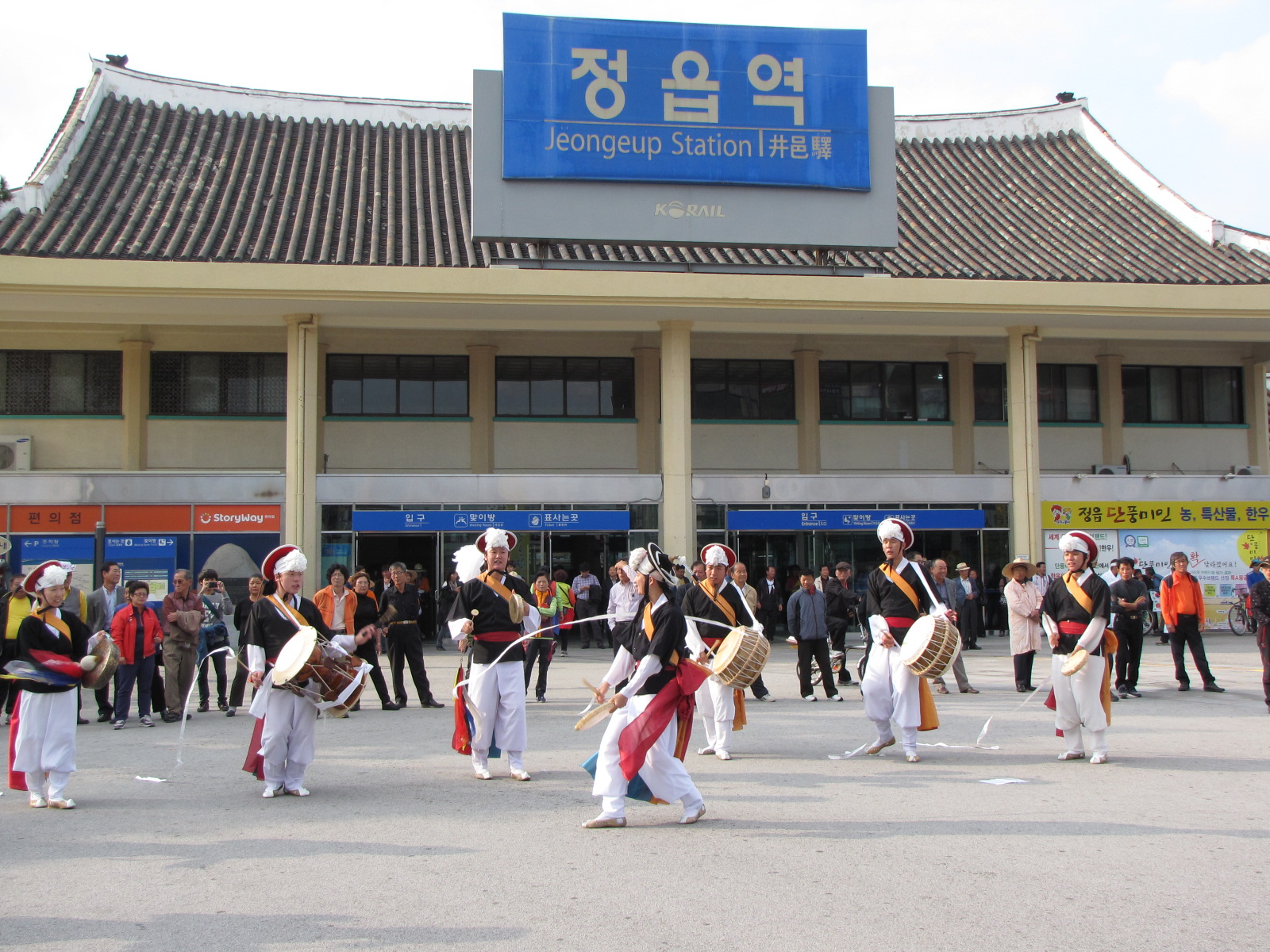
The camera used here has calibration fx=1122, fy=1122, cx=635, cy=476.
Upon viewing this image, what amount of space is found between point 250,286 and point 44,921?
15.4 metres

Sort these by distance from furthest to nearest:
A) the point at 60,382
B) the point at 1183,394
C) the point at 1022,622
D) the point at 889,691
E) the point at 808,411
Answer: the point at 1183,394 → the point at 808,411 → the point at 60,382 → the point at 1022,622 → the point at 889,691

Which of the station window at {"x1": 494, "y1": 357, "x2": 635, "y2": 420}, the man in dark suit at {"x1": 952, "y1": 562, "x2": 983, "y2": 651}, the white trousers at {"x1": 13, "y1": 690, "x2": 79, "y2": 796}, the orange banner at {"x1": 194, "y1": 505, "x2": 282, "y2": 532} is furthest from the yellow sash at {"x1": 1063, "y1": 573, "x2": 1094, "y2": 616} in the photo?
the orange banner at {"x1": 194, "y1": 505, "x2": 282, "y2": 532}

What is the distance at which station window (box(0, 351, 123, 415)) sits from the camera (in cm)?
2178

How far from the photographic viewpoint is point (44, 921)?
512cm

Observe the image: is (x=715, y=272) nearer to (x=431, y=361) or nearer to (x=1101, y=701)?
(x=431, y=361)

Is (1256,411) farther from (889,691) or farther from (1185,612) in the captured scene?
(889,691)

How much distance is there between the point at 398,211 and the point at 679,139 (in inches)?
235

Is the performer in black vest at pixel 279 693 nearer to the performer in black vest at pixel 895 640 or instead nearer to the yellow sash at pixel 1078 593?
the performer in black vest at pixel 895 640

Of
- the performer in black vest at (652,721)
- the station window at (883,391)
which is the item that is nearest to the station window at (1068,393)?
the station window at (883,391)

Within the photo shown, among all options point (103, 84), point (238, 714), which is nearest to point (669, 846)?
point (238, 714)

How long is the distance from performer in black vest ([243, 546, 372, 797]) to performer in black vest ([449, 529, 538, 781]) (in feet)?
3.04

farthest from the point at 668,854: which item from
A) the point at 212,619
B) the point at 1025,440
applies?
the point at 1025,440

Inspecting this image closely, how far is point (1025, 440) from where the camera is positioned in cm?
2200

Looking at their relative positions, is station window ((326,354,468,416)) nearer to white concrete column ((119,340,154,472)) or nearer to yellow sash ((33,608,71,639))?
white concrete column ((119,340,154,472))
